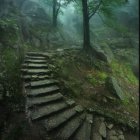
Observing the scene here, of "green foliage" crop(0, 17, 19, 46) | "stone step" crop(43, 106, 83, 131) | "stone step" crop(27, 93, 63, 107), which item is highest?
"green foliage" crop(0, 17, 19, 46)

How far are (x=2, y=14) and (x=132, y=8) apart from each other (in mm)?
16571

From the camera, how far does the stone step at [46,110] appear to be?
232 inches

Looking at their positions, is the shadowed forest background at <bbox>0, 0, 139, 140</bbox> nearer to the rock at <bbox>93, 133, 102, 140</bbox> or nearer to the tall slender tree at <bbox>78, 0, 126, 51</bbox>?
the tall slender tree at <bbox>78, 0, 126, 51</bbox>

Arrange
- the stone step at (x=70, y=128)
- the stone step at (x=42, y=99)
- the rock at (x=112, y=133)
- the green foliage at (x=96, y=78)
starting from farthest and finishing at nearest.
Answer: the green foliage at (x=96, y=78), the rock at (x=112, y=133), the stone step at (x=42, y=99), the stone step at (x=70, y=128)

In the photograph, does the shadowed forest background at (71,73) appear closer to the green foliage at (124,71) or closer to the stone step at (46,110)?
the green foliage at (124,71)

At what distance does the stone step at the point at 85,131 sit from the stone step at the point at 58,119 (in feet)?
1.63

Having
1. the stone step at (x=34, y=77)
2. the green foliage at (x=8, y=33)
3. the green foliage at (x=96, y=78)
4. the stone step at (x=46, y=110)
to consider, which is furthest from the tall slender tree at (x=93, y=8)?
the stone step at (x=46, y=110)

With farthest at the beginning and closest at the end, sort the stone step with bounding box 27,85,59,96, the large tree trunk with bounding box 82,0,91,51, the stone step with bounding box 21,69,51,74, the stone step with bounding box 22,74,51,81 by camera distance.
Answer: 1. the large tree trunk with bounding box 82,0,91,51
2. the stone step with bounding box 21,69,51,74
3. the stone step with bounding box 22,74,51,81
4. the stone step with bounding box 27,85,59,96

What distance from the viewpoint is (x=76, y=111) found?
6863 mm

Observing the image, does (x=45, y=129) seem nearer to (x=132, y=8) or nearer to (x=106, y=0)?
(x=106, y=0)

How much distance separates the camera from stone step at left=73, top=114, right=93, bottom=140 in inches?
229

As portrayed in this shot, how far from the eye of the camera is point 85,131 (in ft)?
20.0

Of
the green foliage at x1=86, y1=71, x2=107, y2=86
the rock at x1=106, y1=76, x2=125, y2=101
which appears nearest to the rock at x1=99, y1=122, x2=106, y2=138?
the rock at x1=106, y1=76, x2=125, y2=101

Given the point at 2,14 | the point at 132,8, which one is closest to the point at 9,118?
the point at 2,14
